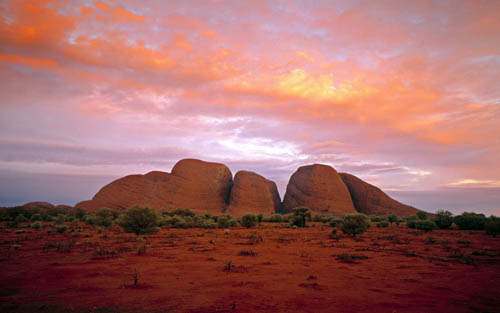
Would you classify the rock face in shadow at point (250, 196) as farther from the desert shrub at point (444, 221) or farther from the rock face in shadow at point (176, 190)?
the desert shrub at point (444, 221)

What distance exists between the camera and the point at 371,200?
55812mm

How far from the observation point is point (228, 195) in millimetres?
60312

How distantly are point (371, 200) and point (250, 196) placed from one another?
26.0 metres

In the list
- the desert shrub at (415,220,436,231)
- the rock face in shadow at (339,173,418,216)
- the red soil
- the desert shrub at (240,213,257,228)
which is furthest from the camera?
the rock face in shadow at (339,173,418,216)

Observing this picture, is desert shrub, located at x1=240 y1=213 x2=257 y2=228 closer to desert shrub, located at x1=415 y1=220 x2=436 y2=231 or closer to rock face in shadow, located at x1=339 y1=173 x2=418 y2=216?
desert shrub, located at x1=415 y1=220 x2=436 y2=231

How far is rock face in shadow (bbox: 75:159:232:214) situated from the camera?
51156 mm

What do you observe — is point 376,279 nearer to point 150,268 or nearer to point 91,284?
point 150,268

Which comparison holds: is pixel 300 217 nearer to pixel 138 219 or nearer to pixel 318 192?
pixel 138 219

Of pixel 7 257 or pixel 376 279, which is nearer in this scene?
pixel 376 279

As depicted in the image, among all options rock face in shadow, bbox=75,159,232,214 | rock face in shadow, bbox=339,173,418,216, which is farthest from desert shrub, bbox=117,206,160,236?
rock face in shadow, bbox=339,173,418,216

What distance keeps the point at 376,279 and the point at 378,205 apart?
175ft

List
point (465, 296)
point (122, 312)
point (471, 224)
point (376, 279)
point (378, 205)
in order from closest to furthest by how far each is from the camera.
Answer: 1. point (122, 312)
2. point (465, 296)
3. point (376, 279)
4. point (471, 224)
5. point (378, 205)

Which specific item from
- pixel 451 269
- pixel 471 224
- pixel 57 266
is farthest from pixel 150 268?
pixel 471 224

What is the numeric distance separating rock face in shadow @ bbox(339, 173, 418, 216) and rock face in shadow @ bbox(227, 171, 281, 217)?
60.1 feet
